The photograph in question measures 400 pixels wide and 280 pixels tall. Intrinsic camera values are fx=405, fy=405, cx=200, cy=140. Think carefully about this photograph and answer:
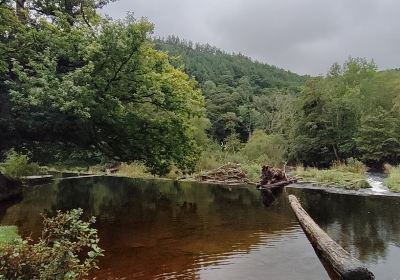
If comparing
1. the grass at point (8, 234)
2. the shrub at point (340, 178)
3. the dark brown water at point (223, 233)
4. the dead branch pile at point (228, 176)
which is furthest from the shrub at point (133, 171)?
the grass at point (8, 234)

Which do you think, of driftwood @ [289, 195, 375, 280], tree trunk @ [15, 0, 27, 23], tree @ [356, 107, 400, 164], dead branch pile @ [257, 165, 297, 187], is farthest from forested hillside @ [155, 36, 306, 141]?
tree @ [356, 107, 400, 164]

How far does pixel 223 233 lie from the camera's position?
13.8 meters

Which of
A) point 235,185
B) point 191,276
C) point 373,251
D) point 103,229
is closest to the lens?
point 191,276

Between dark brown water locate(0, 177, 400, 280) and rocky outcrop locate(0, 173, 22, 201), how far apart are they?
125 centimetres

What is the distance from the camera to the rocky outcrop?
23.0 m

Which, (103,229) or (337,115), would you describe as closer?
(103,229)

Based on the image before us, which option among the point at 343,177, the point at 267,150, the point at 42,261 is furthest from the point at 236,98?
the point at 42,261

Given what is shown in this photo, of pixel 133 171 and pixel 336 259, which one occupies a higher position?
pixel 133 171

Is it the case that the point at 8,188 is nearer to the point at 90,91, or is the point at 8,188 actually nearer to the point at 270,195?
the point at 90,91

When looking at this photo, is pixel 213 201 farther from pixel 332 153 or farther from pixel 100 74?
pixel 332 153

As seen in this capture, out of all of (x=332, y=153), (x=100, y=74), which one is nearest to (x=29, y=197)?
(x=100, y=74)

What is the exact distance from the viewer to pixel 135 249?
1173 cm

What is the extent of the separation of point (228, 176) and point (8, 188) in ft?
58.8

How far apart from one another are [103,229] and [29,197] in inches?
448
